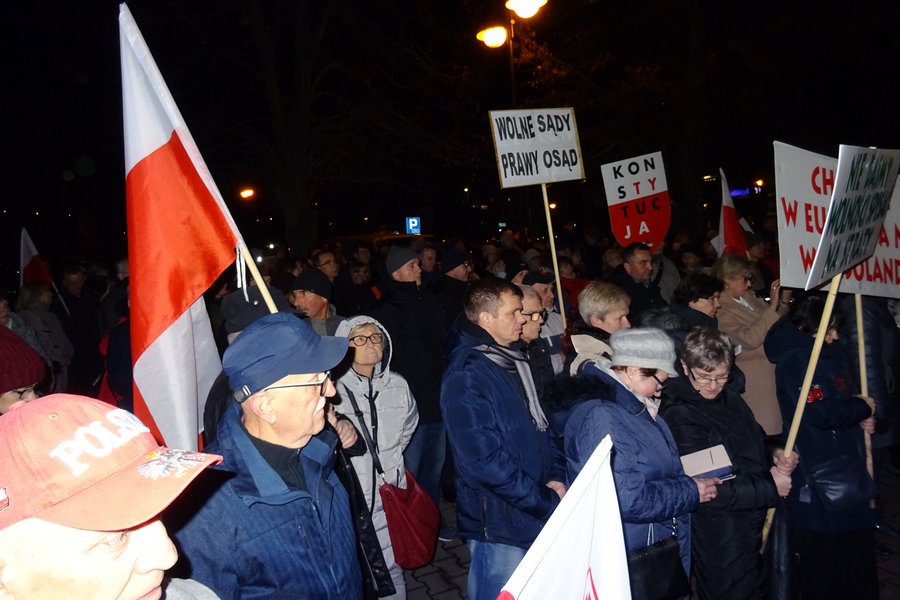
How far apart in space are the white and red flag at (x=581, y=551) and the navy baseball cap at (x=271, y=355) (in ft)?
3.36

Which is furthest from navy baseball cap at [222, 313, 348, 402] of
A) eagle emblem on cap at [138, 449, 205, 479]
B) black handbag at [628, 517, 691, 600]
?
black handbag at [628, 517, 691, 600]

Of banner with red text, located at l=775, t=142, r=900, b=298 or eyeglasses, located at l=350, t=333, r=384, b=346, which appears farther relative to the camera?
eyeglasses, located at l=350, t=333, r=384, b=346

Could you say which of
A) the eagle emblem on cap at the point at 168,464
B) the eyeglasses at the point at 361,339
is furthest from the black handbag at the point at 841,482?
the eagle emblem on cap at the point at 168,464

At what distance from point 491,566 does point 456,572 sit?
1.70m

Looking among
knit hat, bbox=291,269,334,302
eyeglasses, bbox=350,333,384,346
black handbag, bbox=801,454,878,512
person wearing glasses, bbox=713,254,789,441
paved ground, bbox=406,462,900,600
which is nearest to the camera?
black handbag, bbox=801,454,878,512

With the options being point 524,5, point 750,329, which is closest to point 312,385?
point 750,329

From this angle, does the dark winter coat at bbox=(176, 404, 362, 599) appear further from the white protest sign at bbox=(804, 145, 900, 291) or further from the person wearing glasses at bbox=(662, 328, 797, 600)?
the white protest sign at bbox=(804, 145, 900, 291)

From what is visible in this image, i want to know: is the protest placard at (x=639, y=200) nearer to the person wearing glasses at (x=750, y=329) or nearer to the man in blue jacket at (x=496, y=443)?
the person wearing glasses at (x=750, y=329)

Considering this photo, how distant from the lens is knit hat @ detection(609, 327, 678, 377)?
3.13 metres

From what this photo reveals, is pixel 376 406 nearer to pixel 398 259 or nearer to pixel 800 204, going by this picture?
pixel 398 259

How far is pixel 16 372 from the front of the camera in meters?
3.07

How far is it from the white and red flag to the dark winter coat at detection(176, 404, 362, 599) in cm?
92

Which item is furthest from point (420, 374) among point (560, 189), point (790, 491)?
point (560, 189)

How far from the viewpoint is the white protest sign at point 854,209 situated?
3385mm
